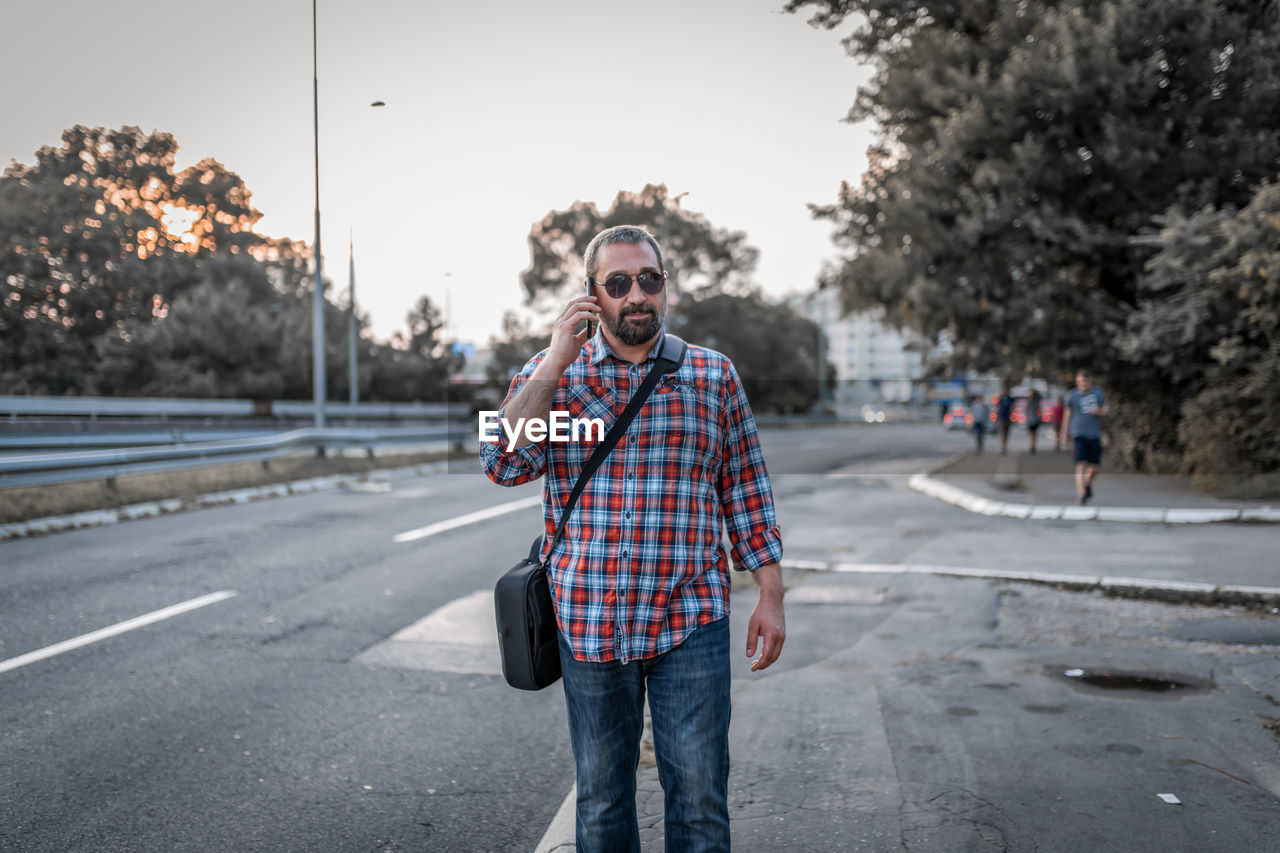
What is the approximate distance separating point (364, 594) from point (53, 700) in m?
3.03

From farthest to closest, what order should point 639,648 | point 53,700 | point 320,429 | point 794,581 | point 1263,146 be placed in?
point 320,429, point 1263,146, point 794,581, point 53,700, point 639,648

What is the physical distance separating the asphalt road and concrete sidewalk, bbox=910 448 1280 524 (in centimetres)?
100

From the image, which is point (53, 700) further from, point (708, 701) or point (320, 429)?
point (320, 429)

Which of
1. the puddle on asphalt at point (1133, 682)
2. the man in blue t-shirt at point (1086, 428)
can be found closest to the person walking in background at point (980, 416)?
the man in blue t-shirt at point (1086, 428)

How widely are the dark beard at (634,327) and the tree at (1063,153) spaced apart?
14.5m

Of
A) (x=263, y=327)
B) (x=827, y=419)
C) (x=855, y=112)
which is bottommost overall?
(x=827, y=419)

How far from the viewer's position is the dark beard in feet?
8.51

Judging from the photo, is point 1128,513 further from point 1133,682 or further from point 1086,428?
point 1133,682

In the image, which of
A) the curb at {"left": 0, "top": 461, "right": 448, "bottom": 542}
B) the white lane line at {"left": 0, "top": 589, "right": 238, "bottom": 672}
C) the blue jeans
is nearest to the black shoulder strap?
the blue jeans

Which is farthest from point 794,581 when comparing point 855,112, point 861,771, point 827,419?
point 827,419

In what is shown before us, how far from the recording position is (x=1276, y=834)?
134 inches

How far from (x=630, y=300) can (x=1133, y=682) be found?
14.0ft

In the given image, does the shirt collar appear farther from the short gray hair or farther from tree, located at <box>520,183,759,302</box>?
tree, located at <box>520,183,759,302</box>

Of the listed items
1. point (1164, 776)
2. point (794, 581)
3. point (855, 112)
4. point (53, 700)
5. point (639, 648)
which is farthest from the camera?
point (855, 112)
